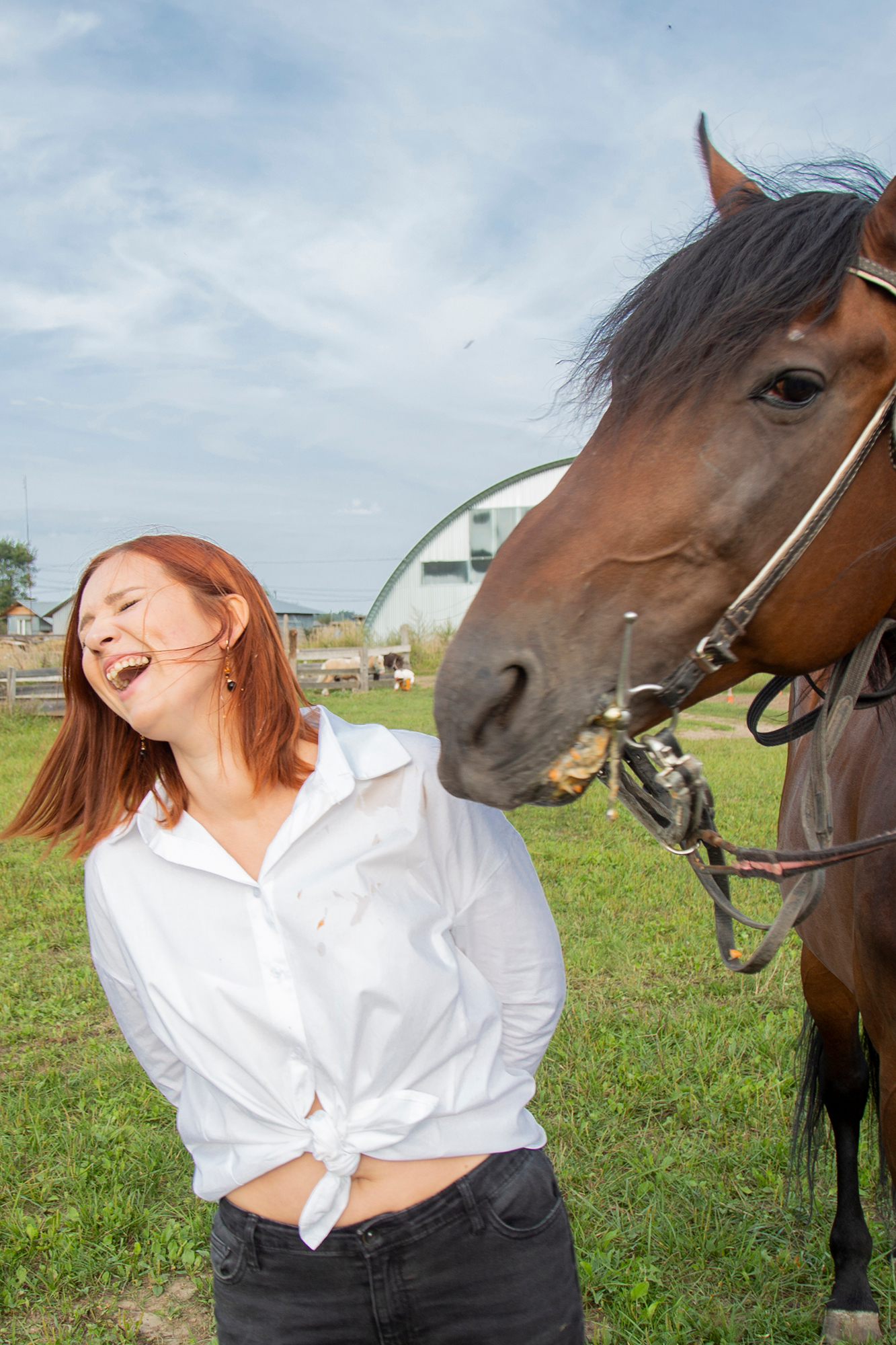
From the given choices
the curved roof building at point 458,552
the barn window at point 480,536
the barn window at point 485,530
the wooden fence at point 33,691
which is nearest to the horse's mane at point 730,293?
the wooden fence at point 33,691

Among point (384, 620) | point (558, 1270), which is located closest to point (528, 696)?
point (558, 1270)

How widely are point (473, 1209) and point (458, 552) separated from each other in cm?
3441

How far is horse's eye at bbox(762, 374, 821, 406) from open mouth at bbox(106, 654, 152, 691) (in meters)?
1.09

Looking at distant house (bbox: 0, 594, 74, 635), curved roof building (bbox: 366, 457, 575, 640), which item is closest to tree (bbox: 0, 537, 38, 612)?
distant house (bbox: 0, 594, 74, 635)

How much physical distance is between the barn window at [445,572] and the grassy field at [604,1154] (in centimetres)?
3034

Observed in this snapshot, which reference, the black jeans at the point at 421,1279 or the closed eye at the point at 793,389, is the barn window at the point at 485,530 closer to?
the closed eye at the point at 793,389

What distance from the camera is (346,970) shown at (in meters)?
1.39

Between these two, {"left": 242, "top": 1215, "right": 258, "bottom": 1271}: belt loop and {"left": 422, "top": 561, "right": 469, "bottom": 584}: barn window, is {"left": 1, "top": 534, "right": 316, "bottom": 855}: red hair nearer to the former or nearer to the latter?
{"left": 242, "top": 1215, "right": 258, "bottom": 1271}: belt loop

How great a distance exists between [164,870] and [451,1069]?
23.2 inches

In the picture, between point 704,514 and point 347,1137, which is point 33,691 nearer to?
point 347,1137

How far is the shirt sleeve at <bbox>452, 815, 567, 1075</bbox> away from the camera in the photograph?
1.53m

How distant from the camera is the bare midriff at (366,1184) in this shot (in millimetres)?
1370

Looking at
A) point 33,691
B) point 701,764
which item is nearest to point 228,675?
point 701,764

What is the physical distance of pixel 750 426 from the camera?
1.29 metres
